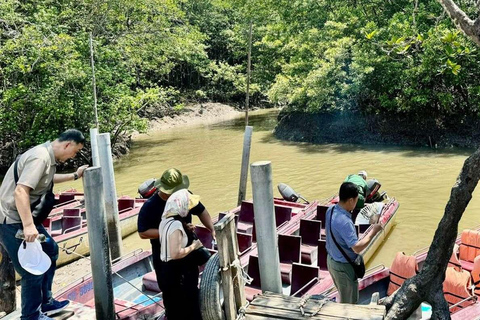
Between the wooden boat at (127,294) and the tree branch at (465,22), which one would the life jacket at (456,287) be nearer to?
the tree branch at (465,22)

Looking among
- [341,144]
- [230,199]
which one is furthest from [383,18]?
Result: [230,199]

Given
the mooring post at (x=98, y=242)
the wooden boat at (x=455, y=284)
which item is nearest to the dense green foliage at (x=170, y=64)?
the wooden boat at (x=455, y=284)

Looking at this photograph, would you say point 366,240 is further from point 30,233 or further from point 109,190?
point 109,190

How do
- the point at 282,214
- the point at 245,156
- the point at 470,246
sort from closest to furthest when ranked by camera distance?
the point at 470,246 → the point at 282,214 → the point at 245,156

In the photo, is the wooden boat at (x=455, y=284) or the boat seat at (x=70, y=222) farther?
the boat seat at (x=70, y=222)

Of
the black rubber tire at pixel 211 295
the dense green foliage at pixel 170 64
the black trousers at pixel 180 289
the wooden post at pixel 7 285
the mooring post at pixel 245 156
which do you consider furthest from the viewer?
the dense green foliage at pixel 170 64

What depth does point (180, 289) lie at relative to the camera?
12.9 feet

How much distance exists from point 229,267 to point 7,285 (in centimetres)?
266

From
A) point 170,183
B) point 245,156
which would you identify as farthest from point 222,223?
point 245,156

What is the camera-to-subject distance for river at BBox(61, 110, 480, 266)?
1055cm

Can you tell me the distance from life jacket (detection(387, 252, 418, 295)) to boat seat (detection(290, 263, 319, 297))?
1.01 m

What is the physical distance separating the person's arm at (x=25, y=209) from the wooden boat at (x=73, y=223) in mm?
4717

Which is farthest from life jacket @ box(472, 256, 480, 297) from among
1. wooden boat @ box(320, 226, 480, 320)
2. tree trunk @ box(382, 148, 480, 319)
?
tree trunk @ box(382, 148, 480, 319)

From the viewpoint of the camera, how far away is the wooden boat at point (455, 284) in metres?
4.95
